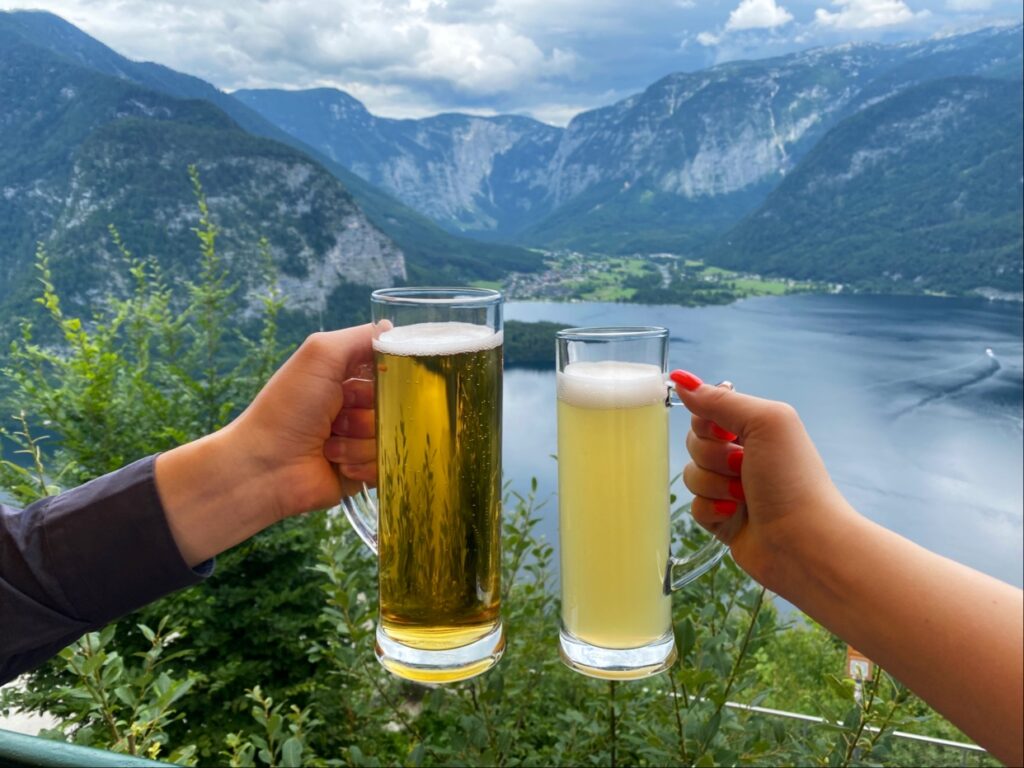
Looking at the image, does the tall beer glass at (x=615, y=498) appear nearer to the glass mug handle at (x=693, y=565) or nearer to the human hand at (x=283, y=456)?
the glass mug handle at (x=693, y=565)

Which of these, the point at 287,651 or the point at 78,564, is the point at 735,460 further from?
the point at 287,651

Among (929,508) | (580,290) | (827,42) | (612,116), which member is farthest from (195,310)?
(827,42)

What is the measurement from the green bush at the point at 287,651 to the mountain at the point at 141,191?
836 millimetres

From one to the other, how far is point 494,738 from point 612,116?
110 metres

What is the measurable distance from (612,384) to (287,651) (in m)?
3.11

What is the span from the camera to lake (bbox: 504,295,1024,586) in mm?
26234

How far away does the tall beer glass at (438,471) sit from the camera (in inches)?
38.6

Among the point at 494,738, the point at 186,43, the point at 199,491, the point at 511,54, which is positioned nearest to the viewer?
the point at 199,491

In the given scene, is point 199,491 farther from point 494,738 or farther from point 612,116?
point 612,116

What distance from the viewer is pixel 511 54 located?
5081 cm

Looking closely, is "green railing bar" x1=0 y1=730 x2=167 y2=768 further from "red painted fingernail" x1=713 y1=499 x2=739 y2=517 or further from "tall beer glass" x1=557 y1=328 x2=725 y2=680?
"red painted fingernail" x1=713 y1=499 x2=739 y2=517

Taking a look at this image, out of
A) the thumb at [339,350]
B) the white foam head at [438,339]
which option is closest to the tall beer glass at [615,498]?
the white foam head at [438,339]

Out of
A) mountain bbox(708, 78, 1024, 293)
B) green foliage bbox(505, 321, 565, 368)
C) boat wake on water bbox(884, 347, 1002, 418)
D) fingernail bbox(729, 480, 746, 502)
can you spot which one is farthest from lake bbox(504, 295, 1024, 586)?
fingernail bbox(729, 480, 746, 502)

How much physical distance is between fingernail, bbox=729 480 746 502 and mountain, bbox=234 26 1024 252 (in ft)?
222
